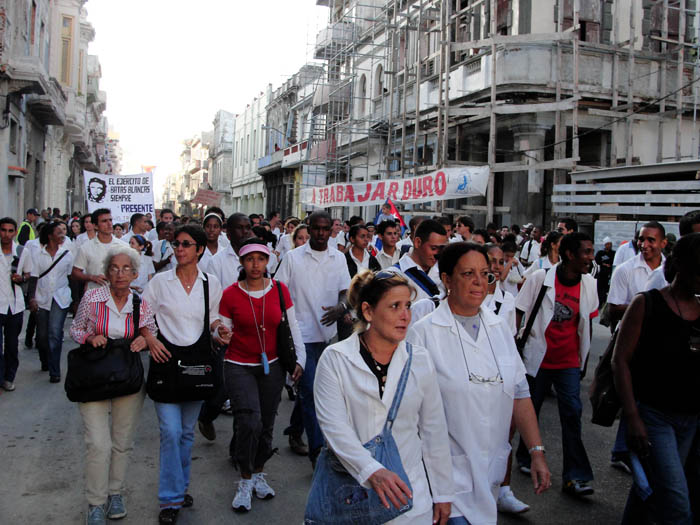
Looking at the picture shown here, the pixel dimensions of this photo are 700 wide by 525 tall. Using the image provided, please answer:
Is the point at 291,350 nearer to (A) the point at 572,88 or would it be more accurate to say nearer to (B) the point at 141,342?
(B) the point at 141,342

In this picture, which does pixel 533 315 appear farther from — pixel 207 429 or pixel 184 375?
pixel 207 429

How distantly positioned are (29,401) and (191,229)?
367 cm

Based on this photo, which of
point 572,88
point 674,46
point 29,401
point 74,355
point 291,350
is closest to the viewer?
point 74,355

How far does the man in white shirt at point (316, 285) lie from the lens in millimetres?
5777

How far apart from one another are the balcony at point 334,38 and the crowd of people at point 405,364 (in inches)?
966

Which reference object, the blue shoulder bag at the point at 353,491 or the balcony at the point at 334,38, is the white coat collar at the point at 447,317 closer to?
the blue shoulder bag at the point at 353,491

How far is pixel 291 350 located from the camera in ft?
15.9

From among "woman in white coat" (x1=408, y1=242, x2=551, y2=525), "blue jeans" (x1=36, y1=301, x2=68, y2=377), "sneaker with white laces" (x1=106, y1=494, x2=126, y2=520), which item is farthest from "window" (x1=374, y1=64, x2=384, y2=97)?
"woman in white coat" (x1=408, y1=242, x2=551, y2=525)

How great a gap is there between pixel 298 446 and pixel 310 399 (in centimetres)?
60

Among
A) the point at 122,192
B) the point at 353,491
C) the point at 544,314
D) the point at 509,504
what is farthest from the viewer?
the point at 122,192

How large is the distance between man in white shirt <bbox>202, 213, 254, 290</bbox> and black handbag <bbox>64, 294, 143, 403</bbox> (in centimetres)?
236

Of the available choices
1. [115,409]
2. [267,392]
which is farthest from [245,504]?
[115,409]

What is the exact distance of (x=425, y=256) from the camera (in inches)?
197

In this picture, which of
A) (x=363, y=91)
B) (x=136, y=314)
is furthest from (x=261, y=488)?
(x=363, y=91)
